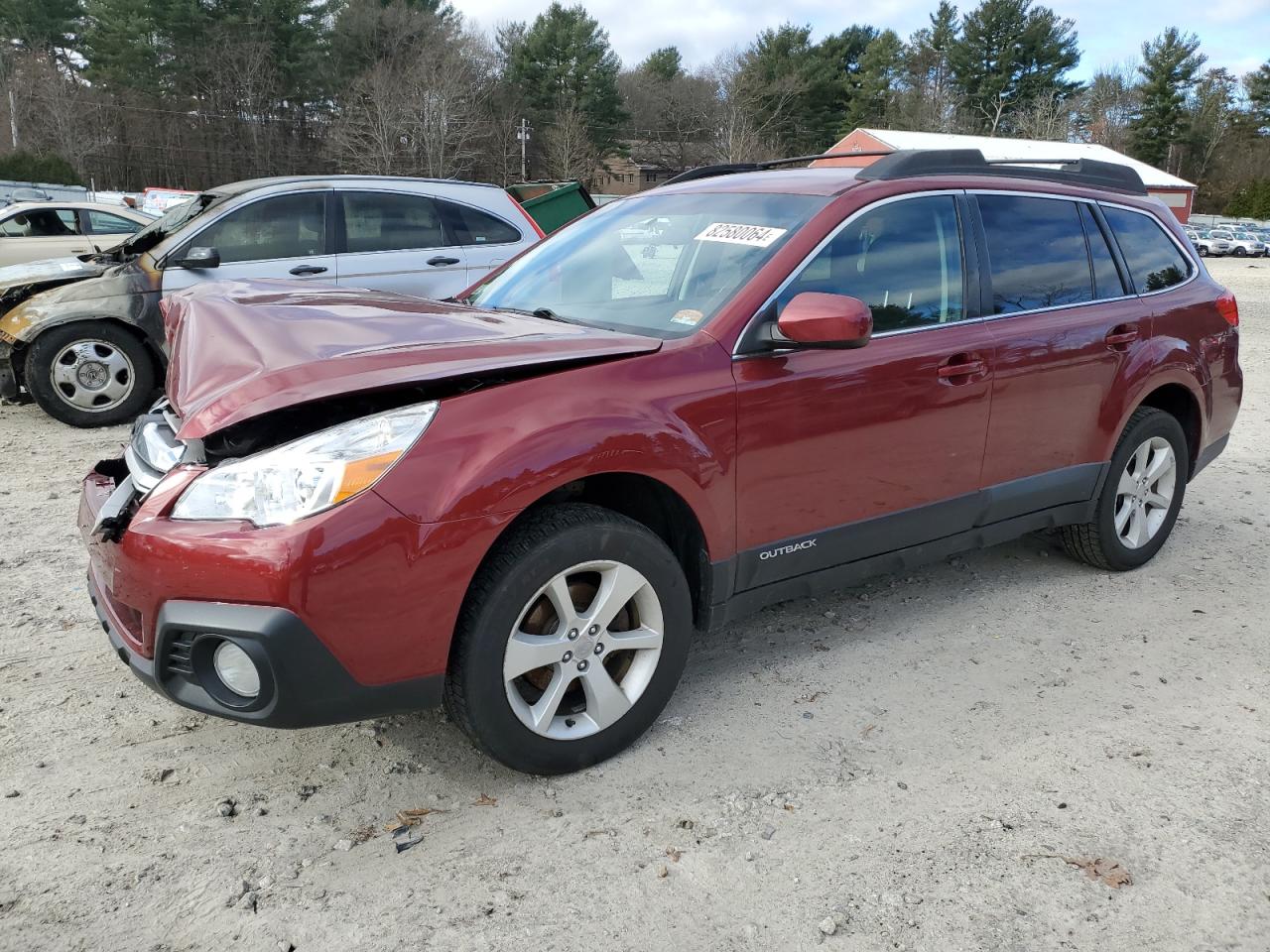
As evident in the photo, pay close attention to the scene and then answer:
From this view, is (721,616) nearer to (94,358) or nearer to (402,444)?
(402,444)

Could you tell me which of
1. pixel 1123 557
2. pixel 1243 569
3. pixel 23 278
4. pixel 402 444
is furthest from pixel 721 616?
pixel 23 278

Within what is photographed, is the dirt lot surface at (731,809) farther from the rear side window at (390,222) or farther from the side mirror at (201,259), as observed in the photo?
the rear side window at (390,222)

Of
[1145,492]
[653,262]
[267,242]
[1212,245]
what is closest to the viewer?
[653,262]

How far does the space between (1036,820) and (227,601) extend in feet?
7.31

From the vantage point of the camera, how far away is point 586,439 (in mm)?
2664

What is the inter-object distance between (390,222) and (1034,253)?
17.1ft

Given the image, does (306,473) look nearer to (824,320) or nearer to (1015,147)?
(824,320)

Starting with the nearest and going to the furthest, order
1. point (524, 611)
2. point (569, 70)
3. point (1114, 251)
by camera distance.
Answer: point (524, 611)
point (1114, 251)
point (569, 70)

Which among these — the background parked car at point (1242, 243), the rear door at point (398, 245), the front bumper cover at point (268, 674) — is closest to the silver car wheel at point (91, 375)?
the rear door at point (398, 245)

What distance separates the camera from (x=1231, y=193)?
249 feet

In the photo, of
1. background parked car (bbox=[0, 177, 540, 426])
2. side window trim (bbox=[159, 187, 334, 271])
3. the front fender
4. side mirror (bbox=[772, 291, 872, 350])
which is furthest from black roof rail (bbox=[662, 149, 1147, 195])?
side window trim (bbox=[159, 187, 334, 271])

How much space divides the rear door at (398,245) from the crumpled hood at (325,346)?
4198 millimetres

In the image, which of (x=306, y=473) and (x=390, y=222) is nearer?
(x=306, y=473)

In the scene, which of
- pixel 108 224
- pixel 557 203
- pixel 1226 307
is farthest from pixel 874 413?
pixel 108 224
